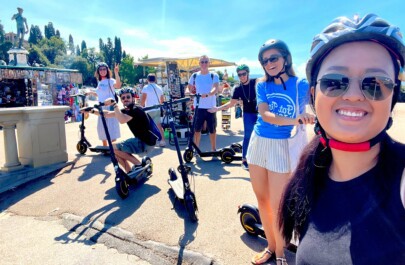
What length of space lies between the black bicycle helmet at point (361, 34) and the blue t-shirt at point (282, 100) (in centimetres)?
126

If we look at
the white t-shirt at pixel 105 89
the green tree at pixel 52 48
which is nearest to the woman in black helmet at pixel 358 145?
the white t-shirt at pixel 105 89

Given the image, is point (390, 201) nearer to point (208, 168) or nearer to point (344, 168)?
point (344, 168)

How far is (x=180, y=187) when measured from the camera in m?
4.12

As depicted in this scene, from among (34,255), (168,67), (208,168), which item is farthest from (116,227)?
(168,67)

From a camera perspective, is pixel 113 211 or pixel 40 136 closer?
pixel 113 211

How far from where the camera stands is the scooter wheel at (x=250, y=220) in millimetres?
2994

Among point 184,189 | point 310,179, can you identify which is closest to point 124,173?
point 184,189

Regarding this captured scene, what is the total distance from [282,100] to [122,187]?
2925 millimetres

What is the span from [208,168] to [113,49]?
357 feet

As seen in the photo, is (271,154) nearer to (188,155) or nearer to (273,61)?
(273,61)

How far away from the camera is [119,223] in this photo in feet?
11.6

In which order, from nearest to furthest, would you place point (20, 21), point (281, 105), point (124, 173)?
point (281, 105) → point (124, 173) → point (20, 21)

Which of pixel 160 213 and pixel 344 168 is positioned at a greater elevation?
pixel 344 168

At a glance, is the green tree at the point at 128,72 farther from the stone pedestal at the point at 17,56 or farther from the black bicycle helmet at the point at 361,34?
the black bicycle helmet at the point at 361,34
